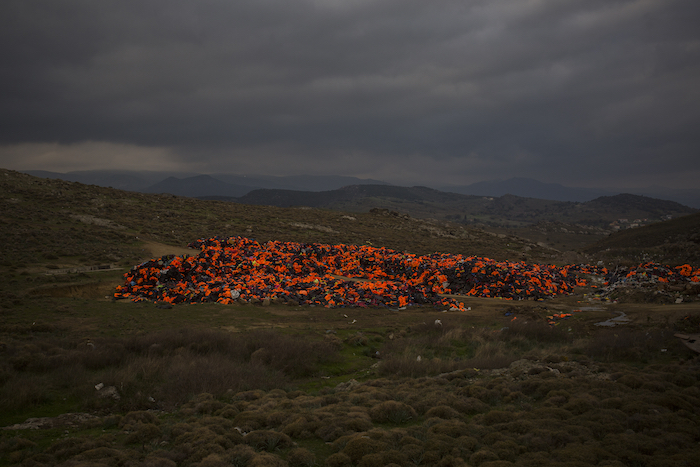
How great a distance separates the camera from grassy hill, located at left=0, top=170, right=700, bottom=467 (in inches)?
184

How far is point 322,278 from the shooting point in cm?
1933

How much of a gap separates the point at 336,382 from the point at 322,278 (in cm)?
1094

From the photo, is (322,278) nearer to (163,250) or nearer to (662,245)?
(163,250)

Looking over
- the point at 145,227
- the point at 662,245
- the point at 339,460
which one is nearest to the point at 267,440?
the point at 339,460

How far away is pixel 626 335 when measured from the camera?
9.28 m

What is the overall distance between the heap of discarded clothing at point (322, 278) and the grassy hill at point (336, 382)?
43.8 inches

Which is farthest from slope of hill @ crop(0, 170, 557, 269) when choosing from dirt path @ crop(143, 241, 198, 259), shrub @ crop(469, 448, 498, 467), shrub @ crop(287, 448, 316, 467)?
shrub @ crop(469, 448, 498, 467)

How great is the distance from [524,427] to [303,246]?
20105 millimetres

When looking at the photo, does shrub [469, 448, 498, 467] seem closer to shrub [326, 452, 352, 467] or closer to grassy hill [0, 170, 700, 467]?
grassy hill [0, 170, 700, 467]

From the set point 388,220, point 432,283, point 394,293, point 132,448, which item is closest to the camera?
point 132,448

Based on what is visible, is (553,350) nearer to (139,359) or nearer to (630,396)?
(630,396)

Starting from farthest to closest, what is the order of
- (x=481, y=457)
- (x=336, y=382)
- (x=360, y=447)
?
(x=336, y=382) < (x=360, y=447) < (x=481, y=457)

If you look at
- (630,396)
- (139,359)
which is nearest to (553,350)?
(630,396)

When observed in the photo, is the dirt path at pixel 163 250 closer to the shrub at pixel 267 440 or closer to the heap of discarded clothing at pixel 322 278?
the heap of discarded clothing at pixel 322 278
